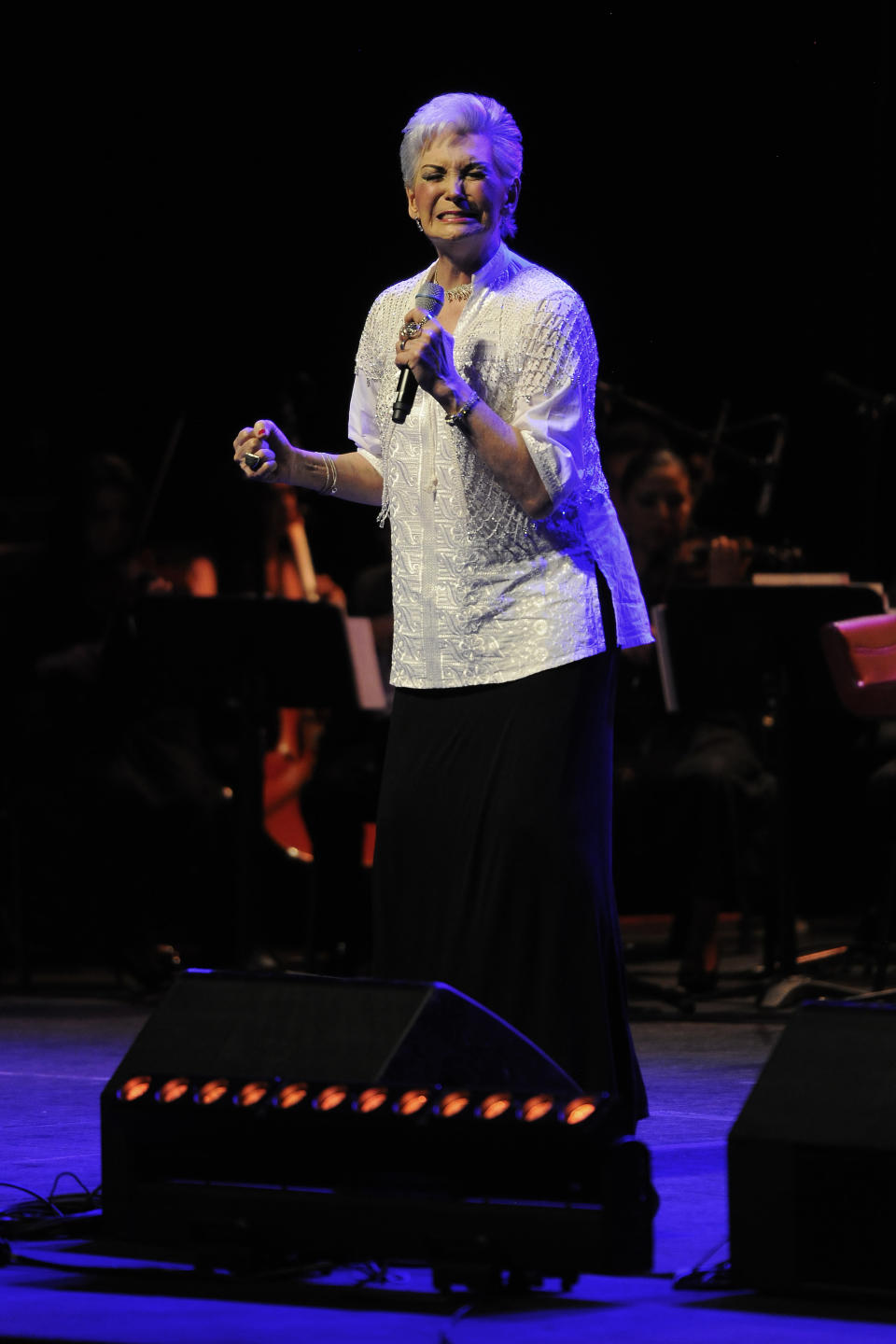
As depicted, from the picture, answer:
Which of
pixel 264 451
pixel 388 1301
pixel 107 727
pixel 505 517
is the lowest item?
pixel 388 1301

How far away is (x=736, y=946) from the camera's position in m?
7.41

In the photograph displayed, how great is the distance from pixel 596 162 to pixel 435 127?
4.12 meters

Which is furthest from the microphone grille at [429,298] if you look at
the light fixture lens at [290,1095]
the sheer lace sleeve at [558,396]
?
the light fixture lens at [290,1095]

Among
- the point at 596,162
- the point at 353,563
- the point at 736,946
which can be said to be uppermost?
the point at 596,162

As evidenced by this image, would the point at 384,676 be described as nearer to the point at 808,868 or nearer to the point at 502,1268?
the point at 808,868

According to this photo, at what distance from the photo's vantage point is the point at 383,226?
741cm

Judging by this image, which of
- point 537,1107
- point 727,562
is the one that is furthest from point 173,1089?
point 727,562

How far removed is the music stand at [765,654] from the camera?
5.35 metres

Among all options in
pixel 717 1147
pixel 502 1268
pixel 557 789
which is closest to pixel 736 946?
pixel 717 1147

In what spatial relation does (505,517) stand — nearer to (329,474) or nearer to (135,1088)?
(329,474)

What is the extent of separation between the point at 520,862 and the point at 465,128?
101 cm

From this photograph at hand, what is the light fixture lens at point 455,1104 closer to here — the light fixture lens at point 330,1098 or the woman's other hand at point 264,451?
the light fixture lens at point 330,1098

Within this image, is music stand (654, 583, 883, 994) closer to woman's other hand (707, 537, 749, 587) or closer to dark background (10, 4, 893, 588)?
woman's other hand (707, 537, 749, 587)

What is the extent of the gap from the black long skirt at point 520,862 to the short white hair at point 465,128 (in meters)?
0.68
